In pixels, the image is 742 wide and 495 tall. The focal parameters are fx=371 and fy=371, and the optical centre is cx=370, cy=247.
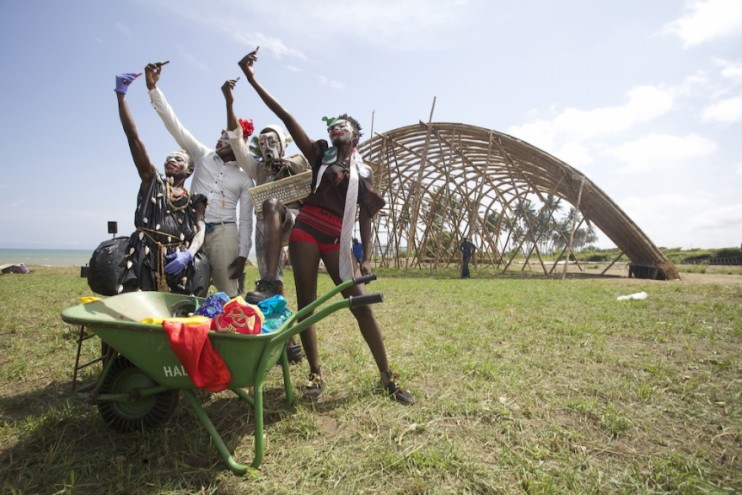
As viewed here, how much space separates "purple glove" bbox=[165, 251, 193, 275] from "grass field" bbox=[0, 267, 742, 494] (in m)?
0.91

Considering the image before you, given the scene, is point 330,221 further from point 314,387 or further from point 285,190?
point 314,387

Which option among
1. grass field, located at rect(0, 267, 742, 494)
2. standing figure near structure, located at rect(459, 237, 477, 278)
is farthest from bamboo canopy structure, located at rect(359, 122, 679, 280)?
grass field, located at rect(0, 267, 742, 494)

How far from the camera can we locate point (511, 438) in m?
2.04

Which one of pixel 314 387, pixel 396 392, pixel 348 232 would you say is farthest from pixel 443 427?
pixel 348 232

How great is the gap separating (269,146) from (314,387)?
1.88 m

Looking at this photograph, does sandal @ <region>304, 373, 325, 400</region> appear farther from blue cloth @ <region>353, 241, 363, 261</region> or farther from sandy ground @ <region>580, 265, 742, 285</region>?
sandy ground @ <region>580, 265, 742, 285</region>

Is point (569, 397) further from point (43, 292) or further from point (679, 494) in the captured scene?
point (43, 292)

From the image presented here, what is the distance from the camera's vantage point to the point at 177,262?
2506 mm

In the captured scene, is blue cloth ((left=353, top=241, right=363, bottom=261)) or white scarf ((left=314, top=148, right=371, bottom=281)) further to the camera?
blue cloth ((left=353, top=241, right=363, bottom=261))

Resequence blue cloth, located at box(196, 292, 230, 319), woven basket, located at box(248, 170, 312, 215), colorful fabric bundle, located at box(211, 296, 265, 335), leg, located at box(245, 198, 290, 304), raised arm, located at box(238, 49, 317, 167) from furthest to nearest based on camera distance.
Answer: woven basket, located at box(248, 170, 312, 215)
raised arm, located at box(238, 49, 317, 167)
leg, located at box(245, 198, 290, 304)
blue cloth, located at box(196, 292, 230, 319)
colorful fabric bundle, located at box(211, 296, 265, 335)

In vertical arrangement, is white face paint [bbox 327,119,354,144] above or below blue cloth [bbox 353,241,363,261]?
above

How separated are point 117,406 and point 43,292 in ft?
26.5

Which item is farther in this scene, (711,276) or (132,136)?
(711,276)

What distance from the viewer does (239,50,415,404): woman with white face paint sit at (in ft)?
8.02
